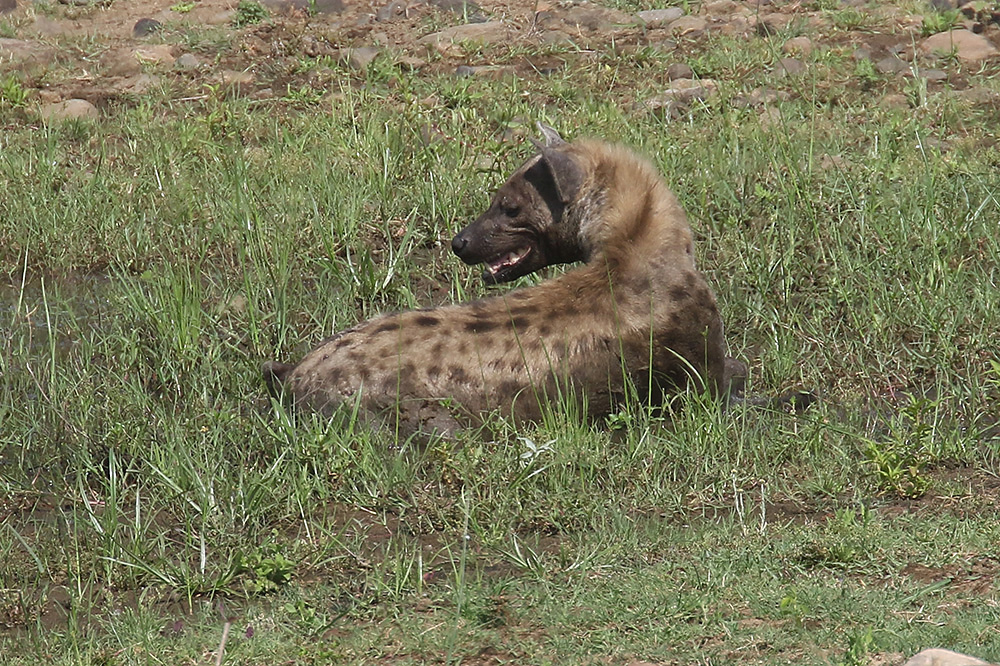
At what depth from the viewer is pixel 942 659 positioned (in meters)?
3.31

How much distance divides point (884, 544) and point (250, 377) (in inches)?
106

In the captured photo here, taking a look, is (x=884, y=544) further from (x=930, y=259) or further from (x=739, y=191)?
(x=739, y=191)

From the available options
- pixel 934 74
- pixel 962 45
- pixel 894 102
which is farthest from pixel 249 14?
pixel 962 45

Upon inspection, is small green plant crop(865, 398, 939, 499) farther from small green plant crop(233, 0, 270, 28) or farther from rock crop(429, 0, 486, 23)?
small green plant crop(233, 0, 270, 28)

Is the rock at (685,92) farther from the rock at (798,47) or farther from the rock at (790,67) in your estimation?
the rock at (798,47)

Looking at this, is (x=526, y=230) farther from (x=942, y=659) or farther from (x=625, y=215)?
(x=942, y=659)

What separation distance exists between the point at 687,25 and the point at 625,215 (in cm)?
425

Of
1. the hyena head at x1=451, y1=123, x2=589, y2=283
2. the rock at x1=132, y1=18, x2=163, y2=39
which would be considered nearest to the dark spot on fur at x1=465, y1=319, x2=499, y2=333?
the hyena head at x1=451, y1=123, x2=589, y2=283

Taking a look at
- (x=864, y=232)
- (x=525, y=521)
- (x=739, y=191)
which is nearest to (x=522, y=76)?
(x=739, y=191)

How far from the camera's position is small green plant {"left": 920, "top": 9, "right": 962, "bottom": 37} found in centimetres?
938

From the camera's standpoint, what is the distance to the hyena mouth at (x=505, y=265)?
650cm

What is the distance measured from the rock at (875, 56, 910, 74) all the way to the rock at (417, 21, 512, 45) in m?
2.44

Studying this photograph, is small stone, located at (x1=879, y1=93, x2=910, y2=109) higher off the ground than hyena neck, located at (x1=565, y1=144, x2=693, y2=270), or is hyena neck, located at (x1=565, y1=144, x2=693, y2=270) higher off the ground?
hyena neck, located at (x1=565, y1=144, x2=693, y2=270)

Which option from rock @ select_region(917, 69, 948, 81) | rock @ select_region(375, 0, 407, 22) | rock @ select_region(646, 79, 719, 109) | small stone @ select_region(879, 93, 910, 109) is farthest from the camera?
rock @ select_region(375, 0, 407, 22)
